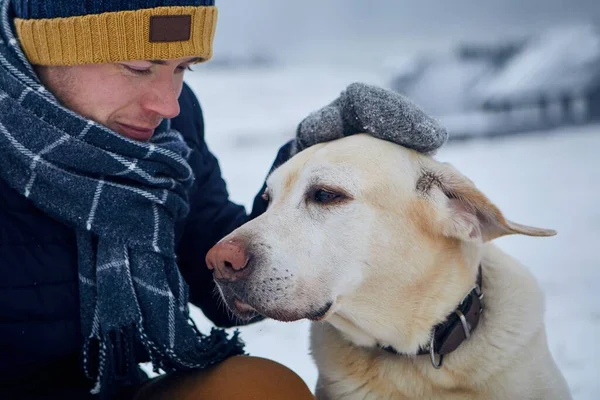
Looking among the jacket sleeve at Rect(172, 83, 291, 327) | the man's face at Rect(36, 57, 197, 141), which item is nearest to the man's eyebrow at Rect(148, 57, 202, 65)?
the man's face at Rect(36, 57, 197, 141)

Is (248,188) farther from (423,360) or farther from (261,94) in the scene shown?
(423,360)

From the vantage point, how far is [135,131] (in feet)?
7.01

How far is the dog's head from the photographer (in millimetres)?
1906

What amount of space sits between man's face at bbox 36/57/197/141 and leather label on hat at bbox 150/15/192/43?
10cm

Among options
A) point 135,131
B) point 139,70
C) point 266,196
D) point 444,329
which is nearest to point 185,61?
point 139,70

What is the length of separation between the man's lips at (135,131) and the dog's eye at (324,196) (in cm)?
58

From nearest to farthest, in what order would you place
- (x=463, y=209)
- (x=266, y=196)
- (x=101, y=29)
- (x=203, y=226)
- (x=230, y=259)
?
(x=230, y=259), (x=101, y=29), (x=463, y=209), (x=266, y=196), (x=203, y=226)

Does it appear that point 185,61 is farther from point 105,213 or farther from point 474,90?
point 474,90

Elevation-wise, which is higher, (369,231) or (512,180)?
(369,231)

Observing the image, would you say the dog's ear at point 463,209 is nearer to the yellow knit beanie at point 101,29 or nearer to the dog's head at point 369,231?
the dog's head at point 369,231

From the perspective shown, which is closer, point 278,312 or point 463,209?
point 278,312

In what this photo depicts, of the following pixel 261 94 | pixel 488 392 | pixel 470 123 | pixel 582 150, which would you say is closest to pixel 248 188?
pixel 261 94

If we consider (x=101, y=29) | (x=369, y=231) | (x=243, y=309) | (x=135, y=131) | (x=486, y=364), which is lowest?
(x=486, y=364)

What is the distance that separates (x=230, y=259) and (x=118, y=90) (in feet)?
2.10
